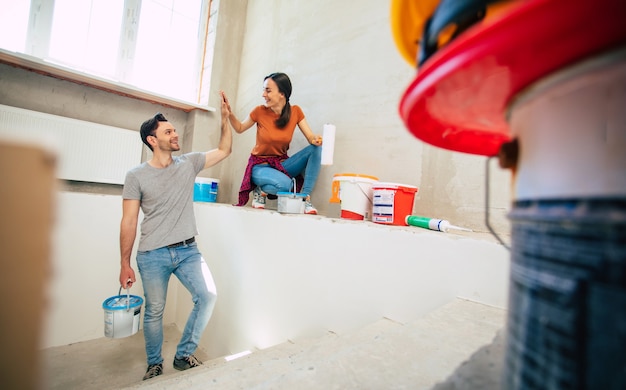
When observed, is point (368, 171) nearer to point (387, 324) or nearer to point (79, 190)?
point (387, 324)

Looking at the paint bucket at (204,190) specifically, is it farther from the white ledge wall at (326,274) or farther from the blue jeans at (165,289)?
the blue jeans at (165,289)

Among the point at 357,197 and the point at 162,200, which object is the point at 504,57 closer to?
the point at 357,197

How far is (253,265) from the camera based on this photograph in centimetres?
173

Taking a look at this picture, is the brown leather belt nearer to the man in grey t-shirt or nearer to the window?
the man in grey t-shirt

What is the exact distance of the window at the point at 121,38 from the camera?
97.2 inches

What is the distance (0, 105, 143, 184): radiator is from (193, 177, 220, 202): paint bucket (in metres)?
0.63

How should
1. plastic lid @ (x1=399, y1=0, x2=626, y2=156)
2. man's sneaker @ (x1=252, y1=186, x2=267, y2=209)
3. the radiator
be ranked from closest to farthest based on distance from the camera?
plastic lid @ (x1=399, y1=0, x2=626, y2=156), man's sneaker @ (x1=252, y1=186, x2=267, y2=209), the radiator

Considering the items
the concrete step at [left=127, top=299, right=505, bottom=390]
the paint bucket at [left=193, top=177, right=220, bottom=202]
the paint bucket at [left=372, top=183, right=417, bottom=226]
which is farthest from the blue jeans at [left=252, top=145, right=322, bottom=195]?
the concrete step at [left=127, top=299, right=505, bottom=390]

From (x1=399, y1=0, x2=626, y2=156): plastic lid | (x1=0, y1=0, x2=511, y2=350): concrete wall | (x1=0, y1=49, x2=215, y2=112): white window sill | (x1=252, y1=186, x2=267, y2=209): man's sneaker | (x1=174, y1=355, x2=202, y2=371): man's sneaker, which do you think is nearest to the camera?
(x1=399, y1=0, x2=626, y2=156): plastic lid

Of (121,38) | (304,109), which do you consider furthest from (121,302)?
(121,38)

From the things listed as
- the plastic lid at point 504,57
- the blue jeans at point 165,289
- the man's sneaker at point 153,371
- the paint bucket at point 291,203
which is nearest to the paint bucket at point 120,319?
the blue jeans at point 165,289

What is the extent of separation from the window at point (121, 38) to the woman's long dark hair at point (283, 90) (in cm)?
157

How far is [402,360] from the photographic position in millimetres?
545

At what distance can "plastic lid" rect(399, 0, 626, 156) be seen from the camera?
0.61 ft
